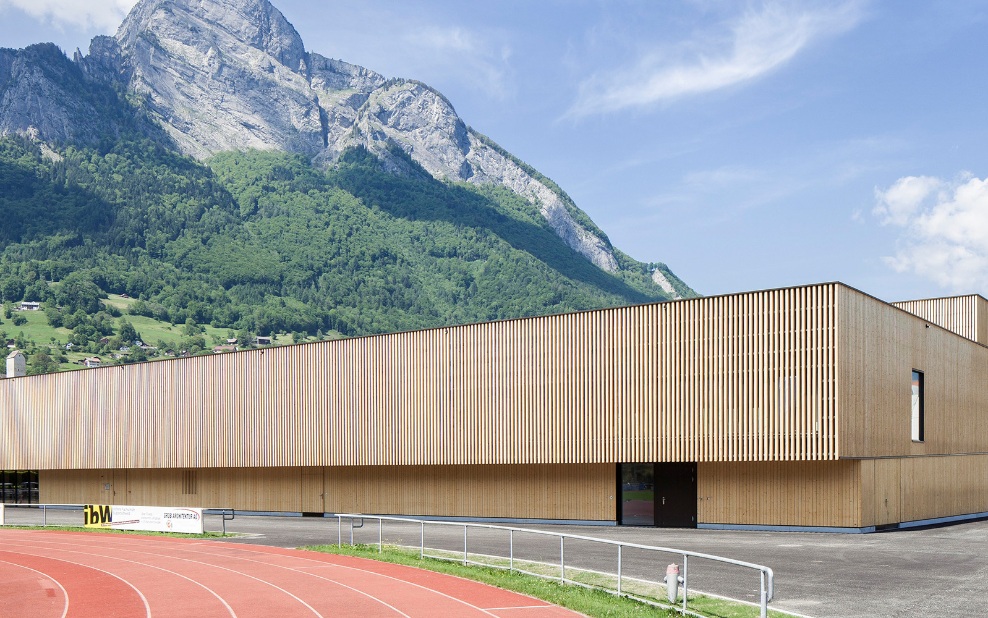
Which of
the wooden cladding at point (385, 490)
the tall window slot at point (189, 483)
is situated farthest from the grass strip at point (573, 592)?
the tall window slot at point (189, 483)

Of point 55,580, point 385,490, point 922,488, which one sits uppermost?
point 922,488

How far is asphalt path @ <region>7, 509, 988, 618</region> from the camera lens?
743 inches

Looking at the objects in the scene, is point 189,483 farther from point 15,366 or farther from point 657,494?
point 657,494

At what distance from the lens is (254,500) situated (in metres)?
50.0

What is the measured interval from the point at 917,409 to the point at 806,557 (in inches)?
626

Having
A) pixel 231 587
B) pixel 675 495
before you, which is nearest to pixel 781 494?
pixel 675 495

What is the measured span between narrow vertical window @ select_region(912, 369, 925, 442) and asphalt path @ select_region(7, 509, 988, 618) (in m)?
3.58

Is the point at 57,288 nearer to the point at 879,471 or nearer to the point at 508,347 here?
the point at 508,347

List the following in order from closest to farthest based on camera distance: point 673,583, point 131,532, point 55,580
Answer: point 673,583 → point 55,580 → point 131,532

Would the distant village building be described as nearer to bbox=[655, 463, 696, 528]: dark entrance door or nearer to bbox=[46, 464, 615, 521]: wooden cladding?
bbox=[46, 464, 615, 521]: wooden cladding

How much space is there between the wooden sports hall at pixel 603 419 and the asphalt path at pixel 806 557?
200 cm

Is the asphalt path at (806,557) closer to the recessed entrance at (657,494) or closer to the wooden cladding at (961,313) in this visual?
the recessed entrance at (657,494)

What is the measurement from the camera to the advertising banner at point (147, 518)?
36438mm

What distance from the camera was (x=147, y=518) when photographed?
37938 millimetres
